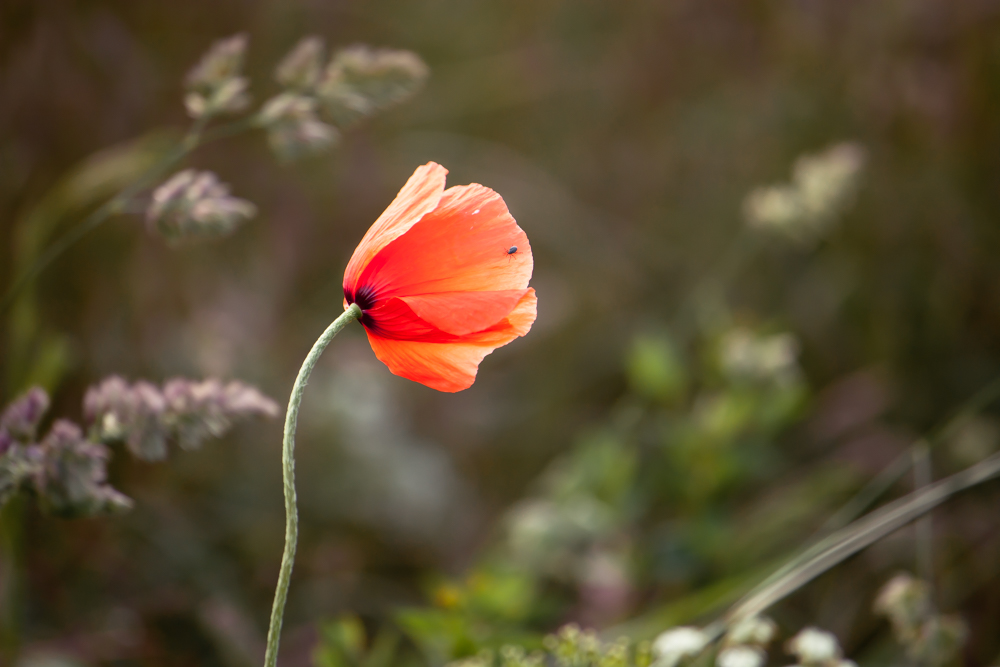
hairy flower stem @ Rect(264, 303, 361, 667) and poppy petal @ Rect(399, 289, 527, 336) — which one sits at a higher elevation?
poppy petal @ Rect(399, 289, 527, 336)

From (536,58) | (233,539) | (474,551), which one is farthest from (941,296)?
(233,539)

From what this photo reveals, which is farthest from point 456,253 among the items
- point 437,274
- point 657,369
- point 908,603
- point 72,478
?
point 657,369

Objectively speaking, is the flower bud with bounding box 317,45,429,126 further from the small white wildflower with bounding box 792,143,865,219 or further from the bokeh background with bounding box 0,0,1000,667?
the small white wildflower with bounding box 792,143,865,219

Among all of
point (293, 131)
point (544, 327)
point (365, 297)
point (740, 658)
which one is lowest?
point (740, 658)

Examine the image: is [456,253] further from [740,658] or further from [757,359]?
[757,359]

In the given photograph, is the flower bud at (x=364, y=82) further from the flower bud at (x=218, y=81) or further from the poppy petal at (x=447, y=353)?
the poppy petal at (x=447, y=353)

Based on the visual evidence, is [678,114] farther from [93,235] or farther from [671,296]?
[93,235]

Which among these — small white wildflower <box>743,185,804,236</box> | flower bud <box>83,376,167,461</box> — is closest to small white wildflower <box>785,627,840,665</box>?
flower bud <box>83,376,167,461</box>
